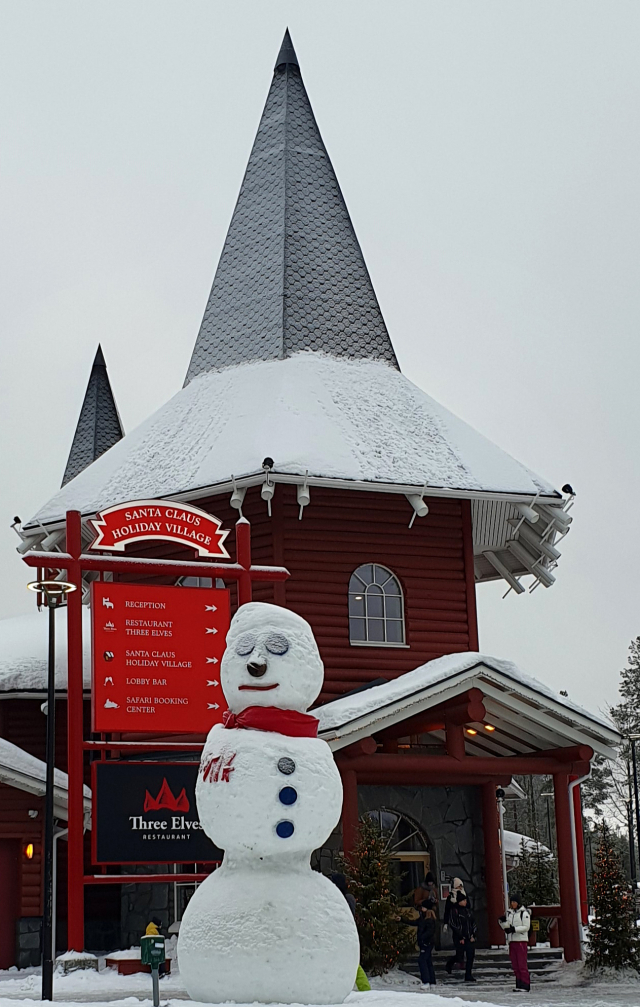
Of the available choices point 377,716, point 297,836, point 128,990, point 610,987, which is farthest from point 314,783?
point 610,987

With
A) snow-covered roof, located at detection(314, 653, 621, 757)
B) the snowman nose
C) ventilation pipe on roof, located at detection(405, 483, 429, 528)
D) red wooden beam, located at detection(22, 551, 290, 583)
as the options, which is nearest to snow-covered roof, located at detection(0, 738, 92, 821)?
red wooden beam, located at detection(22, 551, 290, 583)

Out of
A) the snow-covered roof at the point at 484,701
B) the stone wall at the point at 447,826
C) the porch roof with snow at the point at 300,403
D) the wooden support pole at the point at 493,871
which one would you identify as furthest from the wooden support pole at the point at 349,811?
the porch roof with snow at the point at 300,403

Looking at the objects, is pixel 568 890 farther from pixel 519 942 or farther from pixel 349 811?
pixel 349 811

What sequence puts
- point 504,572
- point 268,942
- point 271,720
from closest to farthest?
point 268,942 → point 271,720 → point 504,572

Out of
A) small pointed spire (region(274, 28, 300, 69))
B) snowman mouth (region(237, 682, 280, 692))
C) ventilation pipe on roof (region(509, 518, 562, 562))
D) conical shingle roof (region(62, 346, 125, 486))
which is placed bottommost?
snowman mouth (region(237, 682, 280, 692))

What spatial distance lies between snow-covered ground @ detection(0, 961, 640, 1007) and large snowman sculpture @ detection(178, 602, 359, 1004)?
0.49 metres

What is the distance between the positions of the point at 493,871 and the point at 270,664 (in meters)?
10.8

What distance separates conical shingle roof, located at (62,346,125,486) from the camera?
108 feet

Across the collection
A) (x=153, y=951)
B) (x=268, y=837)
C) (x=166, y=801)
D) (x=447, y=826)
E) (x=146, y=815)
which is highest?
(x=166, y=801)

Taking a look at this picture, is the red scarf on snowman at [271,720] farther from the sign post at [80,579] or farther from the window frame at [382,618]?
the window frame at [382,618]

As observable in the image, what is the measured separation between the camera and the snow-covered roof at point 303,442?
20828 millimetres

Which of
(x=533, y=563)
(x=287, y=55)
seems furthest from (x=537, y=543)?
(x=287, y=55)

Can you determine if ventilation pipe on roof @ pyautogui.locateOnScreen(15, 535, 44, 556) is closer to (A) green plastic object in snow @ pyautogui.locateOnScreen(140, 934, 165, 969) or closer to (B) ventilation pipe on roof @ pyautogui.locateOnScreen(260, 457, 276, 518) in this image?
(B) ventilation pipe on roof @ pyautogui.locateOnScreen(260, 457, 276, 518)

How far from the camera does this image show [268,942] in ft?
35.0
